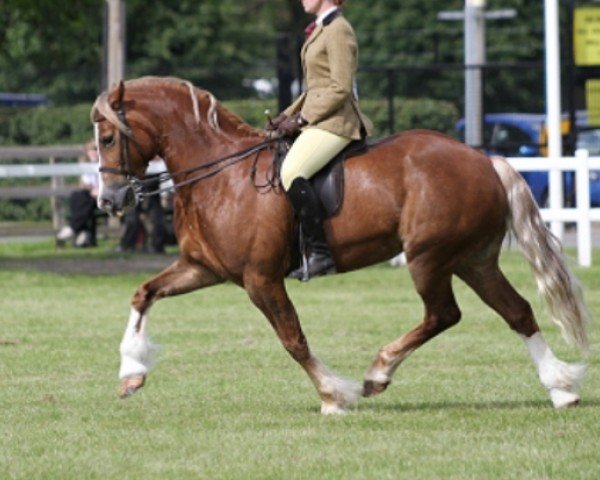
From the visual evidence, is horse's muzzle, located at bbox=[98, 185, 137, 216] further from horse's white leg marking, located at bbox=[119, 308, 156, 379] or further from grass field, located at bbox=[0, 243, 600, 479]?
grass field, located at bbox=[0, 243, 600, 479]

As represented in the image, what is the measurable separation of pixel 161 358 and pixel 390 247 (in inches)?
155

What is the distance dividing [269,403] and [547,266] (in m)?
2.02

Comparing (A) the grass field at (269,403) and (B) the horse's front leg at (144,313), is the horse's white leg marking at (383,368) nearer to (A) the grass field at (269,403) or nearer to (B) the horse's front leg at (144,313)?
(A) the grass field at (269,403)

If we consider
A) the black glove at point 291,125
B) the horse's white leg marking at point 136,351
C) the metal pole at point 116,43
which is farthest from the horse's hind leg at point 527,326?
the metal pole at point 116,43

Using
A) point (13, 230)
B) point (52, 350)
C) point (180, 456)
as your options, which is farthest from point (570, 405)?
point (13, 230)

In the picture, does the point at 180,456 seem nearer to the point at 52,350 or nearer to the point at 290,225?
the point at 290,225

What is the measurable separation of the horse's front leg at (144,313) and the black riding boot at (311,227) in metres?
0.63

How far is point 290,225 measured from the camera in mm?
11844

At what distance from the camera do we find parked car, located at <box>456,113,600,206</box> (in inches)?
1150

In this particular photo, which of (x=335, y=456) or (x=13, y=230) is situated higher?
(x=335, y=456)

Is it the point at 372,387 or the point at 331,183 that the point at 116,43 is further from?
the point at 372,387

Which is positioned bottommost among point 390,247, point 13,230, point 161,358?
point 13,230

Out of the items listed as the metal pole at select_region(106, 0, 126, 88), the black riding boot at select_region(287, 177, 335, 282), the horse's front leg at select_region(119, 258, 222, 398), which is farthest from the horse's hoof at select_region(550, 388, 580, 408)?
the metal pole at select_region(106, 0, 126, 88)

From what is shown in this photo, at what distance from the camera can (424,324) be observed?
472 inches
